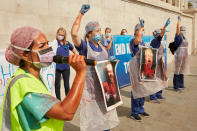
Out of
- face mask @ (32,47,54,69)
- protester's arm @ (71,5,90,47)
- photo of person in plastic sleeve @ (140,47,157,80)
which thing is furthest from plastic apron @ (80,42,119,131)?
photo of person in plastic sleeve @ (140,47,157,80)

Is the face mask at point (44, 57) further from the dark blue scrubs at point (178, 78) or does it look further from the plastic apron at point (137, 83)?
the dark blue scrubs at point (178, 78)

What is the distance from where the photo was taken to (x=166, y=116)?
4312 millimetres

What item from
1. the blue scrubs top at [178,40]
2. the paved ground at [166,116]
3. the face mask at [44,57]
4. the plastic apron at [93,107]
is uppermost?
the blue scrubs top at [178,40]

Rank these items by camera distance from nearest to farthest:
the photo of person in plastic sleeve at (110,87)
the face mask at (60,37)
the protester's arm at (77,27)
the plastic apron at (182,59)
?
the protester's arm at (77,27) → the photo of person in plastic sleeve at (110,87) → the face mask at (60,37) → the plastic apron at (182,59)

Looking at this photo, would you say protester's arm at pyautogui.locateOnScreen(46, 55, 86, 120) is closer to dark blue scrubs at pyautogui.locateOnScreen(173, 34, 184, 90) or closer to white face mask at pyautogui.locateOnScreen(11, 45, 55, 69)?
white face mask at pyautogui.locateOnScreen(11, 45, 55, 69)

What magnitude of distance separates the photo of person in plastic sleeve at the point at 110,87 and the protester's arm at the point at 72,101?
1387 mm

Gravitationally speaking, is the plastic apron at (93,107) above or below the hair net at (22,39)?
below

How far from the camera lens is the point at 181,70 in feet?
21.4

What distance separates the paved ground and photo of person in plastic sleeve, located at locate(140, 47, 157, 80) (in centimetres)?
93

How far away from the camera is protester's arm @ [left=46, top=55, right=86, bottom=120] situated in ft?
3.93

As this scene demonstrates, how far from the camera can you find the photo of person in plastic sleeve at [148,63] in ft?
13.6

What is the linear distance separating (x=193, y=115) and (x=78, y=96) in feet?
13.1

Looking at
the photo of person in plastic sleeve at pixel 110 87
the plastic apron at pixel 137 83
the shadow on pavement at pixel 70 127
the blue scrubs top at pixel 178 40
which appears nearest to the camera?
the photo of person in plastic sleeve at pixel 110 87

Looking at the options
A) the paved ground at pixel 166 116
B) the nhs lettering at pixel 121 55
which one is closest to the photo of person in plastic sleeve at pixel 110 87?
the paved ground at pixel 166 116
